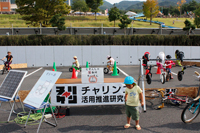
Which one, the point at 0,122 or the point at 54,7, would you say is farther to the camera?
the point at 54,7

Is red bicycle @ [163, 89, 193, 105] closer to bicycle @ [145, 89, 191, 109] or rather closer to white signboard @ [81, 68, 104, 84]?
bicycle @ [145, 89, 191, 109]

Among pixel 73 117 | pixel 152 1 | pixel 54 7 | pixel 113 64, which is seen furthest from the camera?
pixel 152 1

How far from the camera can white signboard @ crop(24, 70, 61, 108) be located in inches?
205

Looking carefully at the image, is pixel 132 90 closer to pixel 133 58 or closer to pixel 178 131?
pixel 178 131

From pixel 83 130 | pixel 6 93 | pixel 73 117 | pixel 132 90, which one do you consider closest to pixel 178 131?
pixel 132 90

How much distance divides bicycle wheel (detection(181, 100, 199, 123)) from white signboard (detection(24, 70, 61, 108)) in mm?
3624

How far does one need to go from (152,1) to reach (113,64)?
49495 mm

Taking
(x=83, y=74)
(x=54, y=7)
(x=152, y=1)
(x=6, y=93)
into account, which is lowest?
(x=6, y=93)

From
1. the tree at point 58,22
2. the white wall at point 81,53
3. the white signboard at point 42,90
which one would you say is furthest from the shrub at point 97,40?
the white signboard at point 42,90

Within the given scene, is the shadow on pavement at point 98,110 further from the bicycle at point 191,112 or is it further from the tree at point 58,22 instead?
the tree at point 58,22

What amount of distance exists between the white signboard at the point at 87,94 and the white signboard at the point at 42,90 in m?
0.69

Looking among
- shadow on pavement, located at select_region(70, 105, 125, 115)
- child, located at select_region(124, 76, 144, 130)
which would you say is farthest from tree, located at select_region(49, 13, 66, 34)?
child, located at select_region(124, 76, 144, 130)

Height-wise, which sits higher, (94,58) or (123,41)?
(123,41)

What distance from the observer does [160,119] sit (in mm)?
5898
